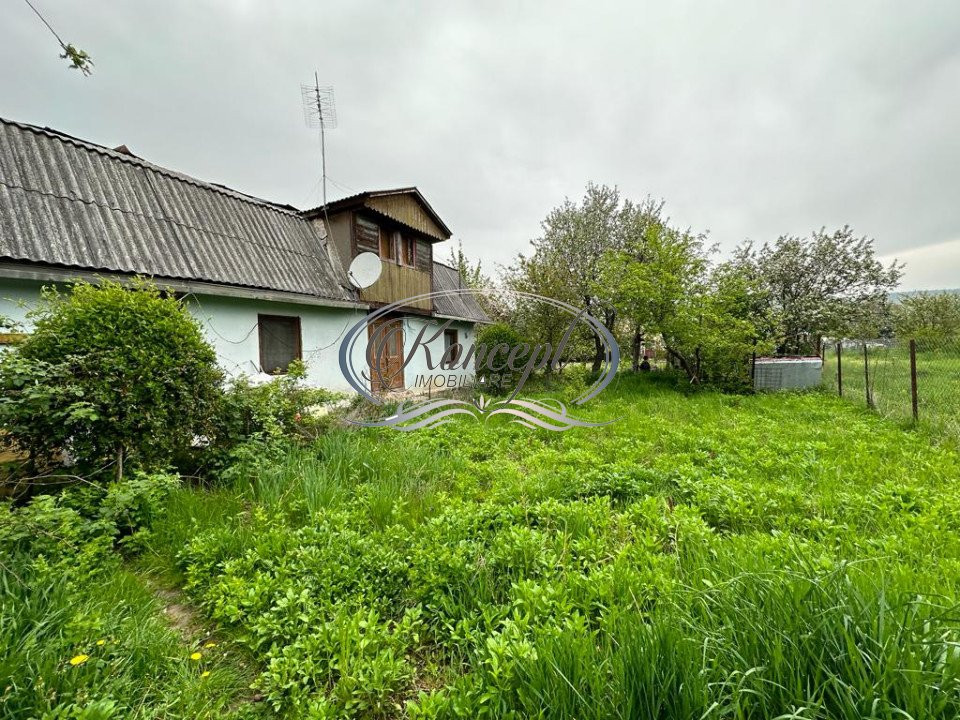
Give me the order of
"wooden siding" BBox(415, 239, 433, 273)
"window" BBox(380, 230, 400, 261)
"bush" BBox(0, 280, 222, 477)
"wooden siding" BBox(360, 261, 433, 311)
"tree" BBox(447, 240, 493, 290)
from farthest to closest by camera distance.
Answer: "tree" BBox(447, 240, 493, 290) < "wooden siding" BBox(415, 239, 433, 273) < "window" BBox(380, 230, 400, 261) < "wooden siding" BBox(360, 261, 433, 311) < "bush" BBox(0, 280, 222, 477)

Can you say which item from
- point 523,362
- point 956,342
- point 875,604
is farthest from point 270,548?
point 956,342

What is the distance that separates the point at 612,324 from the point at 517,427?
789 centimetres

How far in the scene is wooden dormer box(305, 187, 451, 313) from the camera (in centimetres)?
888

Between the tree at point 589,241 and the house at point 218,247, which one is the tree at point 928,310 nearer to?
the tree at point 589,241

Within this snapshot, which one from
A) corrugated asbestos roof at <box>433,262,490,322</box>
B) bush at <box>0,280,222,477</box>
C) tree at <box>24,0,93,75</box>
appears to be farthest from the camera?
corrugated asbestos roof at <box>433,262,490,322</box>

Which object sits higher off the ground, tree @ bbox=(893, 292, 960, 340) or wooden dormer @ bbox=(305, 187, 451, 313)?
wooden dormer @ bbox=(305, 187, 451, 313)

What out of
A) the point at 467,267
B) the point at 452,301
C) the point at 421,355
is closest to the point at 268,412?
the point at 421,355

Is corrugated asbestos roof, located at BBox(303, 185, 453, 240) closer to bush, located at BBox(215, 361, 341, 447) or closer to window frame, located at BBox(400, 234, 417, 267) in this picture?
window frame, located at BBox(400, 234, 417, 267)

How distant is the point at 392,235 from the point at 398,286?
1540mm

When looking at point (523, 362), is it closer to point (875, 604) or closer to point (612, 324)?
point (612, 324)

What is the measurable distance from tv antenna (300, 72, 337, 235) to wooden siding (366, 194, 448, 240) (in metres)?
1.41

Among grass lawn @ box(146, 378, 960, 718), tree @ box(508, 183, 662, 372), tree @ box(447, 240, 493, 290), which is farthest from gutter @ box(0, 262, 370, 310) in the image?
tree @ box(447, 240, 493, 290)

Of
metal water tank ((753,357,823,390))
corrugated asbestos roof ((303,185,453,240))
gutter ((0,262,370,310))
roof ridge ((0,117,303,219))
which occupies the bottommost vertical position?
metal water tank ((753,357,823,390))

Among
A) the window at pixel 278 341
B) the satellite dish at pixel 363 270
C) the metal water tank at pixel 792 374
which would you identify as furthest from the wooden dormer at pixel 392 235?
the metal water tank at pixel 792 374
